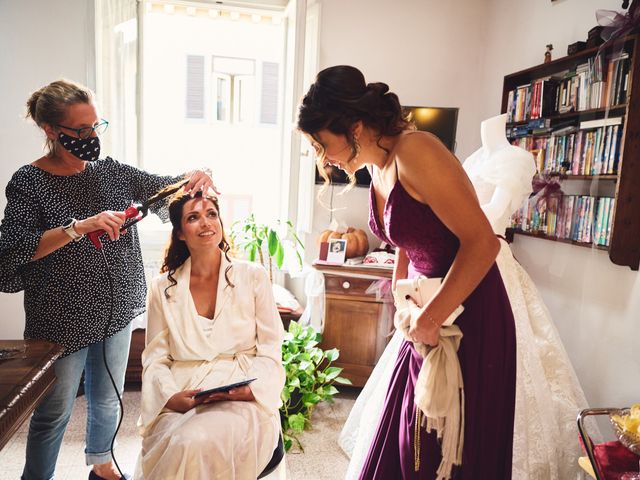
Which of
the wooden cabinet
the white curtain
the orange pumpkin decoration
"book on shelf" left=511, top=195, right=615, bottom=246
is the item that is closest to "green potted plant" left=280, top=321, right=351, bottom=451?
the wooden cabinet

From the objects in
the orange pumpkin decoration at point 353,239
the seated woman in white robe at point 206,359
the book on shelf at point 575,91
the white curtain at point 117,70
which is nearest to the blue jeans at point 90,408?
the seated woman in white robe at point 206,359

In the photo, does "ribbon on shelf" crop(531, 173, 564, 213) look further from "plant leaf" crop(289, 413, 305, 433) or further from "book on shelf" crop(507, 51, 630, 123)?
"plant leaf" crop(289, 413, 305, 433)

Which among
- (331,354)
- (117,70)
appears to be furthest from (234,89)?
(331,354)

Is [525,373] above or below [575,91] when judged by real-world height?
below

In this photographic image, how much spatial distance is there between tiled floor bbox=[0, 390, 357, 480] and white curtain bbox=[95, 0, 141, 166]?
165 centimetres

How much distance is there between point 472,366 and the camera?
3.58 feet

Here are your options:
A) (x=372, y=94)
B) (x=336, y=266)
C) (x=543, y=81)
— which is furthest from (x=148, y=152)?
(x=372, y=94)

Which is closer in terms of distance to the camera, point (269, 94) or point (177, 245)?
point (177, 245)

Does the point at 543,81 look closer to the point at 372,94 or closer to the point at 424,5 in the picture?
the point at 424,5

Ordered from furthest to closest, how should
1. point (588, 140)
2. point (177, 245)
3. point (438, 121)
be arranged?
point (438, 121), point (588, 140), point (177, 245)

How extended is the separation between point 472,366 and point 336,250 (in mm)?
1791

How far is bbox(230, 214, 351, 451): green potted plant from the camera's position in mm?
2338

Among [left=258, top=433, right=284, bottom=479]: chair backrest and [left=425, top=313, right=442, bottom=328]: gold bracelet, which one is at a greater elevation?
[left=425, top=313, right=442, bottom=328]: gold bracelet

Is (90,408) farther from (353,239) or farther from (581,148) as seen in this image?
(581,148)
